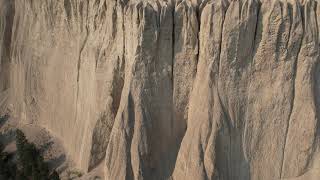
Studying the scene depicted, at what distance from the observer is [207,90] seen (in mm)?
9586

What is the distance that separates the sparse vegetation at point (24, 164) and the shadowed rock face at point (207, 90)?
216 centimetres

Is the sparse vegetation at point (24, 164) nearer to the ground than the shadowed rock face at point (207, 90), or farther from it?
nearer to the ground

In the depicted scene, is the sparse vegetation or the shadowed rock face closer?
the shadowed rock face

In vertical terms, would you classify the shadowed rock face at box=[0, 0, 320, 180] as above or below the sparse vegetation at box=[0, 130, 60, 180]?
above

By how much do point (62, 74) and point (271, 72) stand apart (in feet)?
22.1

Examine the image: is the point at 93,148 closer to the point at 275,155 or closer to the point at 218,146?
the point at 218,146

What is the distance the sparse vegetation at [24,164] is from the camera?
1238 centimetres

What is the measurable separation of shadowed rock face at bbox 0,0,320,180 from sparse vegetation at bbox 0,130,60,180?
2.16 meters

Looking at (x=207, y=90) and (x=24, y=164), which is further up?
(x=207, y=90)

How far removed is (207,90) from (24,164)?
6435mm

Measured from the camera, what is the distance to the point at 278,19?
9.16 m

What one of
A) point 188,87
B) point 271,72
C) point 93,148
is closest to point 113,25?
point 188,87

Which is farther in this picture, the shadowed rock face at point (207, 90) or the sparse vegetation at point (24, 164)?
the sparse vegetation at point (24, 164)

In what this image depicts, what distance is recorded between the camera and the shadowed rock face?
930 centimetres
